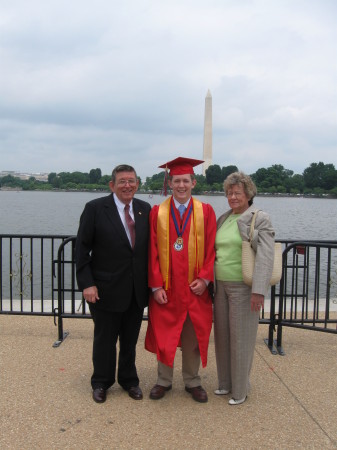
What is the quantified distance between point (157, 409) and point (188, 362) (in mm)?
483

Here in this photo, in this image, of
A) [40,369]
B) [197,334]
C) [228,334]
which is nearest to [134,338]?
[197,334]

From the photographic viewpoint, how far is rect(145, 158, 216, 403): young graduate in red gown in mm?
3697

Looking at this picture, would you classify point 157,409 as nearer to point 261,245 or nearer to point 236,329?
point 236,329

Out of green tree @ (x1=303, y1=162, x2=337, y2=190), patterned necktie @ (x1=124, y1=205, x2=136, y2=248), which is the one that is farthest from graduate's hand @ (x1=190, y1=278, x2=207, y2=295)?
→ green tree @ (x1=303, y1=162, x2=337, y2=190)

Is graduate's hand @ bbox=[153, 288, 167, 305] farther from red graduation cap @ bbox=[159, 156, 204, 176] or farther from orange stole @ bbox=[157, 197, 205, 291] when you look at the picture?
red graduation cap @ bbox=[159, 156, 204, 176]

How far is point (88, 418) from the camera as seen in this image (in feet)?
11.4

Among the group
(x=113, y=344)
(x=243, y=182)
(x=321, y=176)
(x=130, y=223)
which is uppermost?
(x=321, y=176)

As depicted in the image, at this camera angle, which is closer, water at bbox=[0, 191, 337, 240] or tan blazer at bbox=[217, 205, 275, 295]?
tan blazer at bbox=[217, 205, 275, 295]

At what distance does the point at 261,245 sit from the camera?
3551 mm

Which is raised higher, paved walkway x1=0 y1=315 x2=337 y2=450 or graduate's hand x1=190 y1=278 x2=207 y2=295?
graduate's hand x1=190 y1=278 x2=207 y2=295

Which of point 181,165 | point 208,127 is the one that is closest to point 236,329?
point 181,165

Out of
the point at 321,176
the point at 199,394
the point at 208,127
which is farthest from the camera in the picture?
the point at 321,176

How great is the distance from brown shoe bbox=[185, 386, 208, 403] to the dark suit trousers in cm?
52

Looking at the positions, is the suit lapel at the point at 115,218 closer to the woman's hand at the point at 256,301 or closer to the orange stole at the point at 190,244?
the orange stole at the point at 190,244
